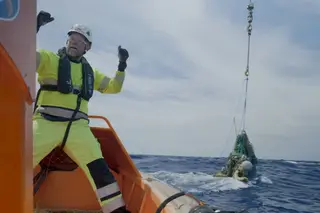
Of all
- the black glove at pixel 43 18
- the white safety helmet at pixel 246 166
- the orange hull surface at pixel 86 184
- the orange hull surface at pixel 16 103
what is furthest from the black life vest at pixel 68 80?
the white safety helmet at pixel 246 166

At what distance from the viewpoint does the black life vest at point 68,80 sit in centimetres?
364

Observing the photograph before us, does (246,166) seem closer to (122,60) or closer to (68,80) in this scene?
(122,60)

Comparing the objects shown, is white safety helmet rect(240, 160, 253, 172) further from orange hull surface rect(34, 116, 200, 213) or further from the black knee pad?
the black knee pad

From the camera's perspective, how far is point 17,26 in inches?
36.9

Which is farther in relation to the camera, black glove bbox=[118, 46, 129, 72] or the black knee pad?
black glove bbox=[118, 46, 129, 72]

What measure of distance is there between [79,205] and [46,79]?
60.7 inches

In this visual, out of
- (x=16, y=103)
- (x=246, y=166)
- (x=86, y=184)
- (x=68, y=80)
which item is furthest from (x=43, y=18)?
(x=246, y=166)

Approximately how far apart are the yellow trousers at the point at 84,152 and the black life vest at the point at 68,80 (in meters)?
0.31

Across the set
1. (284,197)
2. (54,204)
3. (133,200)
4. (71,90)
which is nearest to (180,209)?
(133,200)

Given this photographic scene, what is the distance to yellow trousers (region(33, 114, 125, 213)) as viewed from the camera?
11.4ft

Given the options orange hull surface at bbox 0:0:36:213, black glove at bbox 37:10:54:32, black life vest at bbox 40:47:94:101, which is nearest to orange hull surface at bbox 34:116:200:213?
black life vest at bbox 40:47:94:101

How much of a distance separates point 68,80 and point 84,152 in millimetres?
735

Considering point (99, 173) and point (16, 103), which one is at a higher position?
point (16, 103)

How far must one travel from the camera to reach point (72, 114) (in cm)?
368
